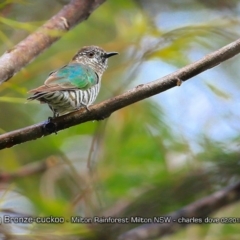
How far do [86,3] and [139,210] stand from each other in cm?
92

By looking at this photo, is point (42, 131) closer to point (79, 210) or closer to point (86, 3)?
point (79, 210)

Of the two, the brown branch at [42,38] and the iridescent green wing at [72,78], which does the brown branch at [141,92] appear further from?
the iridescent green wing at [72,78]

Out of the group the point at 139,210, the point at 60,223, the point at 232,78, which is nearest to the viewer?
the point at 139,210

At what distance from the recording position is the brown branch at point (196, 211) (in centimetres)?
170

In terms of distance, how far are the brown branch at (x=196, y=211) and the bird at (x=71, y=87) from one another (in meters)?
0.42

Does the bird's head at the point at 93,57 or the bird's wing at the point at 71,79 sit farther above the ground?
the bird's head at the point at 93,57

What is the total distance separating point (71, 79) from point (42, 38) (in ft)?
1.27

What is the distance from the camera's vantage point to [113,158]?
1905 mm

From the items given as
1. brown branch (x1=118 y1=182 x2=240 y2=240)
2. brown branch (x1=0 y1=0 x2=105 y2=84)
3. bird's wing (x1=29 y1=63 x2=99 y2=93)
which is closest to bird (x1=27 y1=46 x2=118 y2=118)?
bird's wing (x1=29 y1=63 x2=99 y2=93)

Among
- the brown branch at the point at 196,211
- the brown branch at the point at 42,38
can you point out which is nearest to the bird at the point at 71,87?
the brown branch at the point at 42,38

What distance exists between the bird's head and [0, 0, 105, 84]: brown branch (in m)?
0.67

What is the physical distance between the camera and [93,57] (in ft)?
9.17

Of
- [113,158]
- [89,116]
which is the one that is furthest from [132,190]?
[89,116]

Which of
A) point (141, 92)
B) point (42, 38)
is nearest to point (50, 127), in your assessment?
point (141, 92)
